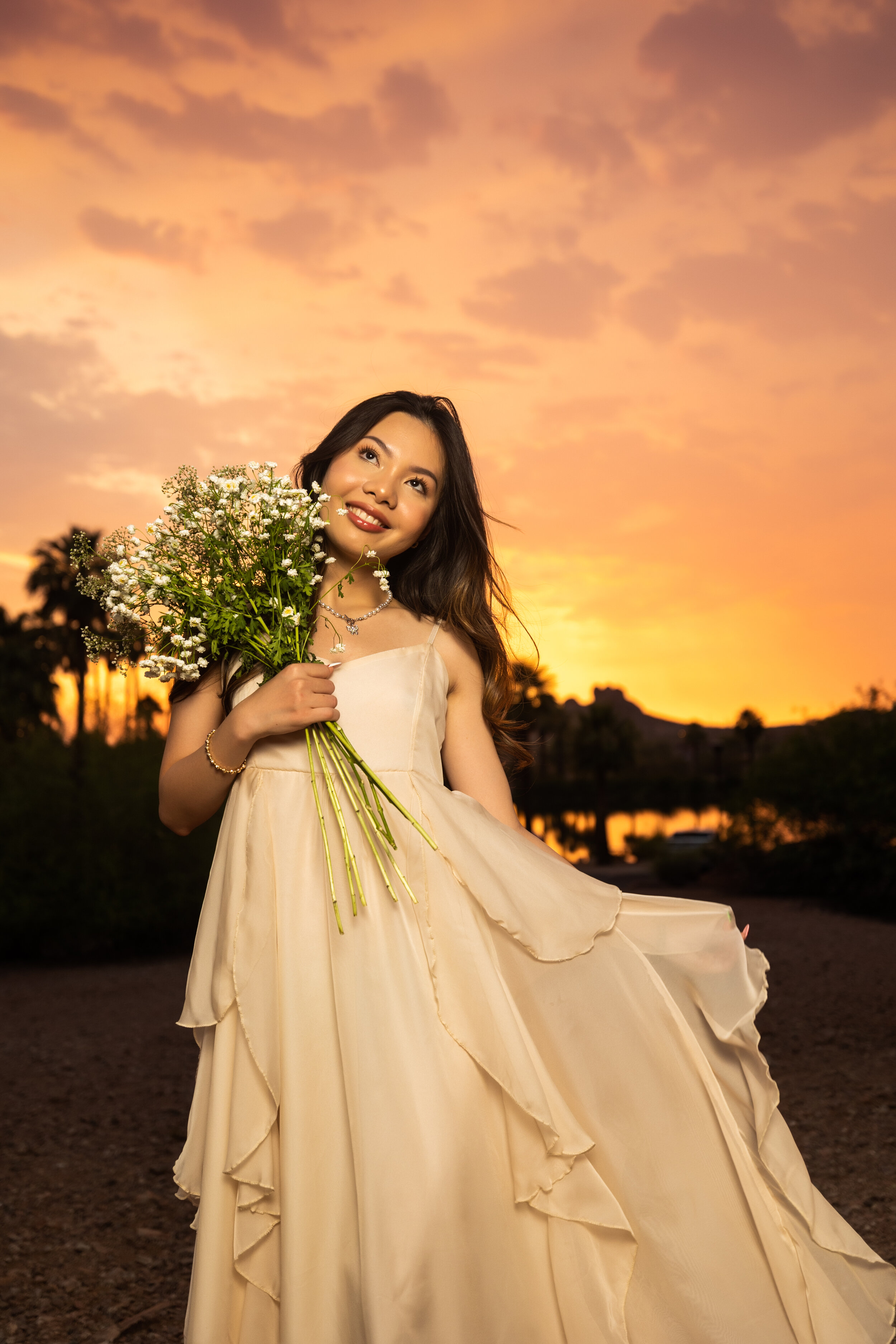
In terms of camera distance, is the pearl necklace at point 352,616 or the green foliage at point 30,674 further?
the green foliage at point 30,674

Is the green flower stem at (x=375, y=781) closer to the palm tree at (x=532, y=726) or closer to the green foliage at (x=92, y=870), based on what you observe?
the palm tree at (x=532, y=726)

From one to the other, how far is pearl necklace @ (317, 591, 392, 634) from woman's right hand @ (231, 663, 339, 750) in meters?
0.34

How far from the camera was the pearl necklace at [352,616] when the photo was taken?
8.96 feet

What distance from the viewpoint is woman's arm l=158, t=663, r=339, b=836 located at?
2.32 meters

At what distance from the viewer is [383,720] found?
2.52m

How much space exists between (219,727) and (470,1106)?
1.01 meters

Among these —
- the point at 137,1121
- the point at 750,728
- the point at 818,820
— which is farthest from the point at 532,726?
the point at 750,728

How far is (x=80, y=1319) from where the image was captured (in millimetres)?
3889

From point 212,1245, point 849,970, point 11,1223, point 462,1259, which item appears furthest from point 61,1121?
point 849,970

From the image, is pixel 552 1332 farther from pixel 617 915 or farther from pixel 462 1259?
pixel 617 915

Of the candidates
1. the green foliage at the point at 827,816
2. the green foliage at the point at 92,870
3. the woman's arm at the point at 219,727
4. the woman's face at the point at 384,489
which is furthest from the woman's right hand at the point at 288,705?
the green foliage at the point at 827,816

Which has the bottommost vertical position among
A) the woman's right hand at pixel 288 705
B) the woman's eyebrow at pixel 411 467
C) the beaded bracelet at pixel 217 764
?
the beaded bracelet at pixel 217 764

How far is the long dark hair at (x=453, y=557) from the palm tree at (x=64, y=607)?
23934mm

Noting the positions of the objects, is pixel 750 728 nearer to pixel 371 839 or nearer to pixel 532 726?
pixel 532 726
